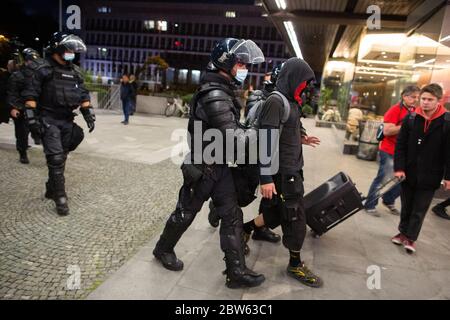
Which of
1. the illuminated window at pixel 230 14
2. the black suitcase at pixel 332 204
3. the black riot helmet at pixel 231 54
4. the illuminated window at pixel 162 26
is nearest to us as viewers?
the black riot helmet at pixel 231 54

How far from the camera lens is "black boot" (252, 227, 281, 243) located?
3.65 metres

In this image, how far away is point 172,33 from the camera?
254 feet

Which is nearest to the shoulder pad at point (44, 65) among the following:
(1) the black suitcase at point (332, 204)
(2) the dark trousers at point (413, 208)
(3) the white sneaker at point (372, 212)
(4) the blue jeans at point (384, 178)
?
(1) the black suitcase at point (332, 204)

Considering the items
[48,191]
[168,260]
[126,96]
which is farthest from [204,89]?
[126,96]

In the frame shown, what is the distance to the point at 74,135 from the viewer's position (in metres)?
4.25

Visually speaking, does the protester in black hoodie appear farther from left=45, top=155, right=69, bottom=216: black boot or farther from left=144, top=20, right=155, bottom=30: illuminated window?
left=144, top=20, right=155, bottom=30: illuminated window

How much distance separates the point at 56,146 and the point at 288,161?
272 centimetres

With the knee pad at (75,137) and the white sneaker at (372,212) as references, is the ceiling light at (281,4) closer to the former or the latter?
the white sneaker at (372,212)

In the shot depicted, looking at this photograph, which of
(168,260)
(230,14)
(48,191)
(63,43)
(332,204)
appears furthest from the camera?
(230,14)

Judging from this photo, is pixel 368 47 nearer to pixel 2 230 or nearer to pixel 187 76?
pixel 2 230

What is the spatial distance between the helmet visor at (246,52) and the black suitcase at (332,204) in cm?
162

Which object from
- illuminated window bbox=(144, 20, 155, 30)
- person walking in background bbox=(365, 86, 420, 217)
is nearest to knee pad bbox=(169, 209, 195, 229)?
person walking in background bbox=(365, 86, 420, 217)

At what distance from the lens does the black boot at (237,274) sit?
2.65 metres

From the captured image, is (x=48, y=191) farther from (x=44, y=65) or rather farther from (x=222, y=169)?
(x=222, y=169)
